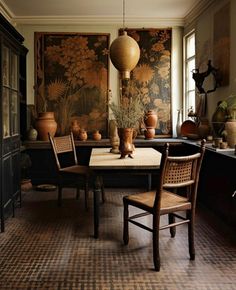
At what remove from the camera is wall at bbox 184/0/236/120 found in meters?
4.45

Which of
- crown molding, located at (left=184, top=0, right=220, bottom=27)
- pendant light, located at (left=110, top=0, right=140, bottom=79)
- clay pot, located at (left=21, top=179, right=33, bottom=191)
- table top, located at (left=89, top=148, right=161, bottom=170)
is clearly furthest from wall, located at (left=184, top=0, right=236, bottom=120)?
clay pot, located at (left=21, top=179, right=33, bottom=191)

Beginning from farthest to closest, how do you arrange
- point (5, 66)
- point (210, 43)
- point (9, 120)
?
1. point (210, 43)
2. point (9, 120)
3. point (5, 66)

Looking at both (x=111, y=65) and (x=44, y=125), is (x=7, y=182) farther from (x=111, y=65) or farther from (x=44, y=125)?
(x=111, y=65)

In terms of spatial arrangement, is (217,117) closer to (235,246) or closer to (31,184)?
(235,246)

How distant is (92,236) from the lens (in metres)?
3.54

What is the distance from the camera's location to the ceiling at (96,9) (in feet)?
17.8

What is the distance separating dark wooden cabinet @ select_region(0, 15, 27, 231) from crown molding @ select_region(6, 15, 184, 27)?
1.87 metres

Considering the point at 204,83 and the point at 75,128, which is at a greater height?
the point at 204,83

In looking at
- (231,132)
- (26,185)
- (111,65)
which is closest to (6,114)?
(26,185)

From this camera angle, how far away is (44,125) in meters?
5.93

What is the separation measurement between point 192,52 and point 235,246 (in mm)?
3875

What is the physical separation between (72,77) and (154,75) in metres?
1.37

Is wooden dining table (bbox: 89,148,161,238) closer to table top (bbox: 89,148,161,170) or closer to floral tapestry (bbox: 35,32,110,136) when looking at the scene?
table top (bbox: 89,148,161,170)

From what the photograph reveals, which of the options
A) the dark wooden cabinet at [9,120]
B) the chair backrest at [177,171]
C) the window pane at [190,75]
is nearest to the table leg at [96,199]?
the chair backrest at [177,171]
